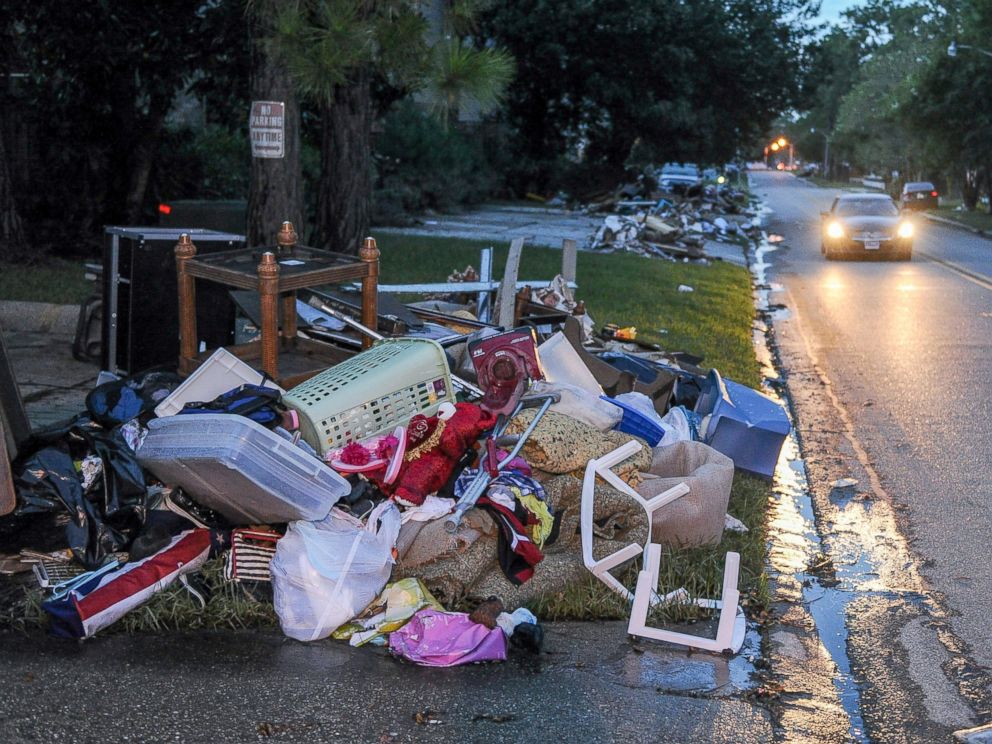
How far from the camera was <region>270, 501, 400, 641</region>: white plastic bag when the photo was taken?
4.38 metres

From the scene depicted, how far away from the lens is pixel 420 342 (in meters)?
5.76

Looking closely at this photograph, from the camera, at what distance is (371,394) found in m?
5.47

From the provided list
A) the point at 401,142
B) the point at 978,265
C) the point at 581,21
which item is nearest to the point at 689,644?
the point at 978,265

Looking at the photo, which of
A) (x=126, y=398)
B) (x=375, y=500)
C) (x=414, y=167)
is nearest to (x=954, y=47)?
(x=414, y=167)

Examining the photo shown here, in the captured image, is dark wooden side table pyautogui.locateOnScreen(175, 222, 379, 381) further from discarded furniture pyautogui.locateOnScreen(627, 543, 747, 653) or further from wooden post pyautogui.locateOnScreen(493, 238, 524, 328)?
discarded furniture pyautogui.locateOnScreen(627, 543, 747, 653)

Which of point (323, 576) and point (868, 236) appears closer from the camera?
point (323, 576)

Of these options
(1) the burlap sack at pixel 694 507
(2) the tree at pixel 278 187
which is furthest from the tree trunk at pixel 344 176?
(1) the burlap sack at pixel 694 507

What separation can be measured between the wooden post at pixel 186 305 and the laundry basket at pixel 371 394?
141 cm

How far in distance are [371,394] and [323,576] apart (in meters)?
1.25

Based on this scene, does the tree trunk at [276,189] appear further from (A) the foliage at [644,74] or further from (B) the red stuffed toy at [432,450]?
(A) the foliage at [644,74]

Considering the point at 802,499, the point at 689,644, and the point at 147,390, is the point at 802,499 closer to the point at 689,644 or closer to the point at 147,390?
the point at 689,644

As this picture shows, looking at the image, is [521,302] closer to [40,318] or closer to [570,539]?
[570,539]

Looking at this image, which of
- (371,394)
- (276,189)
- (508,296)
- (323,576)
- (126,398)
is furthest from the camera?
(276,189)

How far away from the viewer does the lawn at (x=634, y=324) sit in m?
4.54
